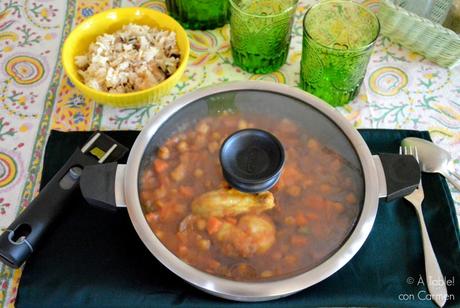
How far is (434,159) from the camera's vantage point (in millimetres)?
959

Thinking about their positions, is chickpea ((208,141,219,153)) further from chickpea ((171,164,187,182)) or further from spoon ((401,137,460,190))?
spoon ((401,137,460,190))

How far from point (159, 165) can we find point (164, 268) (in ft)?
0.58

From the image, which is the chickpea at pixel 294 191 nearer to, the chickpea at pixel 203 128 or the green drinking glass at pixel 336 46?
the chickpea at pixel 203 128

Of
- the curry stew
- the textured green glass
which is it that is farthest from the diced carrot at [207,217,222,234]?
the textured green glass

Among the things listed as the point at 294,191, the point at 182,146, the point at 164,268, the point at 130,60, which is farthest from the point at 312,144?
the point at 130,60

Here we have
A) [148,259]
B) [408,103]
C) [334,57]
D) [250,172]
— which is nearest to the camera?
[250,172]

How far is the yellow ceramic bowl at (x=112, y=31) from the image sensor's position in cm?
100

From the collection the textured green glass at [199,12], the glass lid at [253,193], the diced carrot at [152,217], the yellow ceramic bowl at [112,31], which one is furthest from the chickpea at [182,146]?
the textured green glass at [199,12]

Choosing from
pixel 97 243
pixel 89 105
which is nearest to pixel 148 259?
pixel 97 243

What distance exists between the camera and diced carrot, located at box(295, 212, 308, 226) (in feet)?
2.50

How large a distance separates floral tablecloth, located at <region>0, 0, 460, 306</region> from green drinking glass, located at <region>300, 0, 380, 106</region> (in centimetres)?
6

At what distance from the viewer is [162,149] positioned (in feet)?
2.69

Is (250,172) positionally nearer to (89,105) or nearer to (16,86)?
(89,105)

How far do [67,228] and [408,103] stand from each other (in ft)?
2.47
